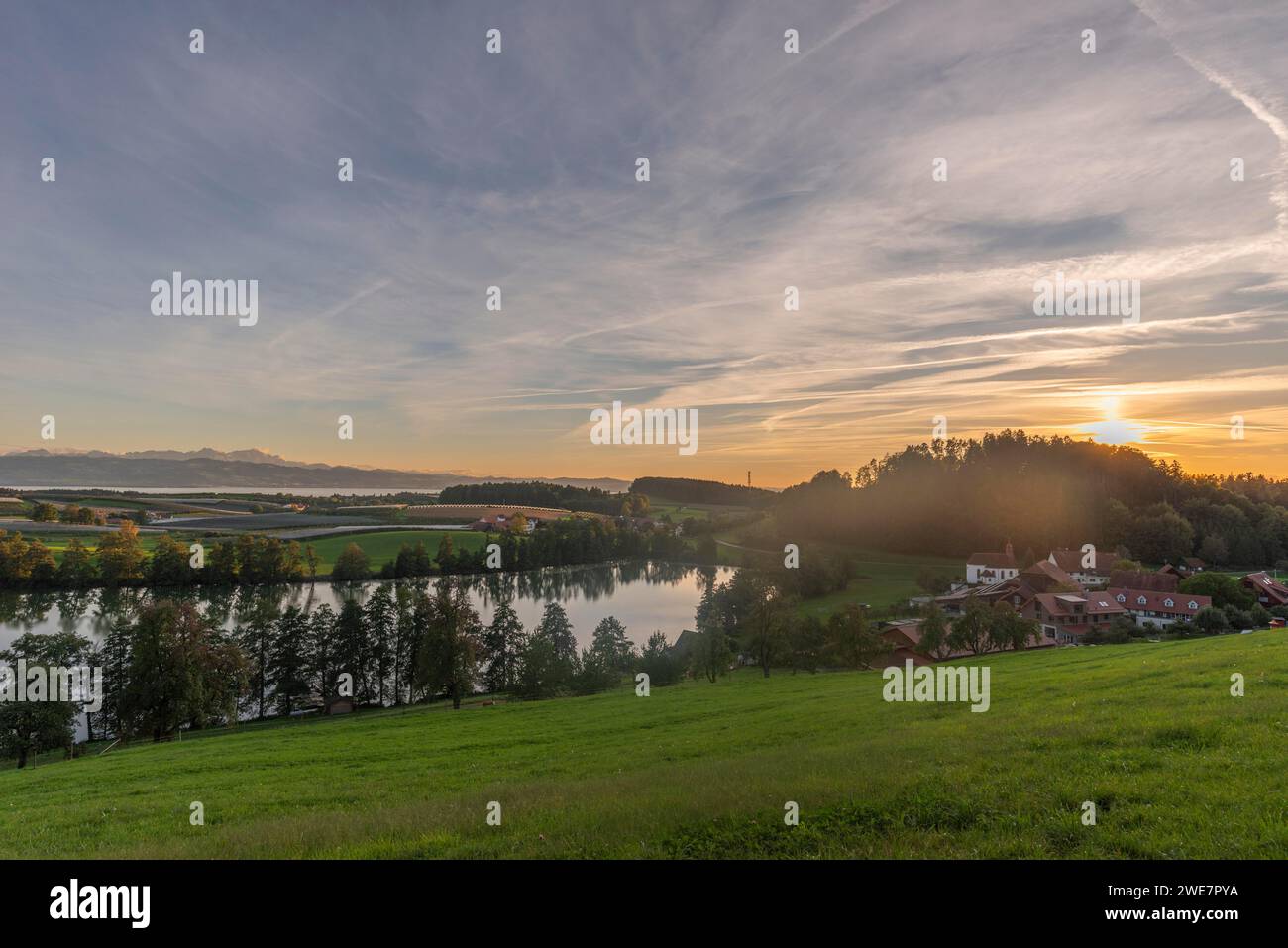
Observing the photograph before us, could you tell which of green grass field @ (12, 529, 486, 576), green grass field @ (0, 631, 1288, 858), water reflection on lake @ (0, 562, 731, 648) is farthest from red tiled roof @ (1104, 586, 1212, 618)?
green grass field @ (12, 529, 486, 576)

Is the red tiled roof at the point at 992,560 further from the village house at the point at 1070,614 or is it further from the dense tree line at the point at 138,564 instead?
the dense tree line at the point at 138,564

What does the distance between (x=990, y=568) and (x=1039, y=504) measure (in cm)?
2793

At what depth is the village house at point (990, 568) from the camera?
90375 millimetres

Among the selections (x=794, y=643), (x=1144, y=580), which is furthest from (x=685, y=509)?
(x=794, y=643)

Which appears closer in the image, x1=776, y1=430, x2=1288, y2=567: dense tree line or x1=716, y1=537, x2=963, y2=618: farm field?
x1=716, y1=537, x2=963, y2=618: farm field

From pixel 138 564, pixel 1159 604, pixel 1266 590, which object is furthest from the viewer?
pixel 138 564

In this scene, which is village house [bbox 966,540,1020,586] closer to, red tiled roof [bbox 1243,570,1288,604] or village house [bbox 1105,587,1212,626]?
village house [bbox 1105,587,1212,626]

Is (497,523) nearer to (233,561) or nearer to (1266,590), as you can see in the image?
(233,561)

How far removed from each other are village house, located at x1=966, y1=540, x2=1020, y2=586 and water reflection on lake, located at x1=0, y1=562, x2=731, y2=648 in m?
42.4

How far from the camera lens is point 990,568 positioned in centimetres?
9262

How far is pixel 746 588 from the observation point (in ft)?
203

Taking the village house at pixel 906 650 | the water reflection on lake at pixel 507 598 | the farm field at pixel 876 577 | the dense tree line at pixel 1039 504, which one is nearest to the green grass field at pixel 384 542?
the water reflection on lake at pixel 507 598

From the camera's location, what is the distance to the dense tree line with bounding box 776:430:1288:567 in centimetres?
9756

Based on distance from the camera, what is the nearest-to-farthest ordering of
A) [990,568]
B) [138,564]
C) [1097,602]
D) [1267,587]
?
[1267,587], [1097,602], [138,564], [990,568]
